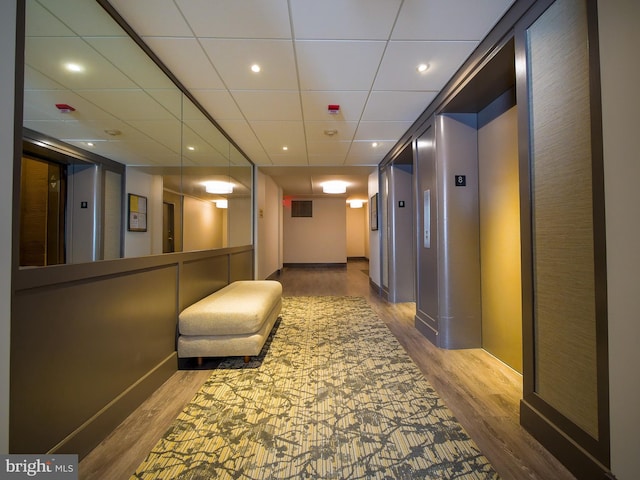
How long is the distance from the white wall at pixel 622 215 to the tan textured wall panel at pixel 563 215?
10cm

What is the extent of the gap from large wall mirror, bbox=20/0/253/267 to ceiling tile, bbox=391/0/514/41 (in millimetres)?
2074

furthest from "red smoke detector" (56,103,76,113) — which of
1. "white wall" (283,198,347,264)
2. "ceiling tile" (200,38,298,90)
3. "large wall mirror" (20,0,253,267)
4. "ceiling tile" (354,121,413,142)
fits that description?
"white wall" (283,198,347,264)

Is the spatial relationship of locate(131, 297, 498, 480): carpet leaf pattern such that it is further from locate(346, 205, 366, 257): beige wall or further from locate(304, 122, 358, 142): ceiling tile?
locate(346, 205, 366, 257): beige wall

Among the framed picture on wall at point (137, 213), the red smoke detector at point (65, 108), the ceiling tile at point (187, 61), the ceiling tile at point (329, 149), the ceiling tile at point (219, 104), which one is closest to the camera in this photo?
the red smoke detector at point (65, 108)

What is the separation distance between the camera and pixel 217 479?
130 centimetres

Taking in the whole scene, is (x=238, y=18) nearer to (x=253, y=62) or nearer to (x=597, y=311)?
(x=253, y=62)

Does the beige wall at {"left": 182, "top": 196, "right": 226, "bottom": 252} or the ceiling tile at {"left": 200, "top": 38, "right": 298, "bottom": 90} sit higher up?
the ceiling tile at {"left": 200, "top": 38, "right": 298, "bottom": 90}

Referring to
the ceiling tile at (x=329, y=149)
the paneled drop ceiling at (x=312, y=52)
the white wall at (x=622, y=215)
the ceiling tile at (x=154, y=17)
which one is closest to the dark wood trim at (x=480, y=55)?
the paneled drop ceiling at (x=312, y=52)

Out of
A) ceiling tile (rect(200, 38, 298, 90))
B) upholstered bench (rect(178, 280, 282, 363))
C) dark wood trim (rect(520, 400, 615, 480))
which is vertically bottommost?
dark wood trim (rect(520, 400, 615, 480))

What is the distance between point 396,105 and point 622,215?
2598 millimetres

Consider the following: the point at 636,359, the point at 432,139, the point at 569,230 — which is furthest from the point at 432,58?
the point at 636,359

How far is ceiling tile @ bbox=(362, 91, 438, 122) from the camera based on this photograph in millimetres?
2969

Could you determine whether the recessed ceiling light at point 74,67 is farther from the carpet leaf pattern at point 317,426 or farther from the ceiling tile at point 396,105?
the ceiling tile at point 396,105

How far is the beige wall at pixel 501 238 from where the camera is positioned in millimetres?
2377
